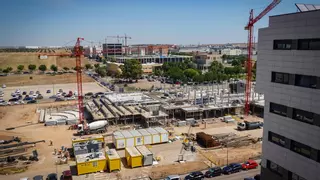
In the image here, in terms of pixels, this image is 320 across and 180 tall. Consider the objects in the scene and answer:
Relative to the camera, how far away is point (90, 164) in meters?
16.6

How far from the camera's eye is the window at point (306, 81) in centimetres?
897

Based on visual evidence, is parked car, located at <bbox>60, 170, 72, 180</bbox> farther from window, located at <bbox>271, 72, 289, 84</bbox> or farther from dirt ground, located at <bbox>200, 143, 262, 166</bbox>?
window, located at <bbox>271, 72, 289, 84</bbox>

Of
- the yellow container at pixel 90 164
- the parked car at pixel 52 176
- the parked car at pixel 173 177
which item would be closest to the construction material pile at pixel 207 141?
the parked car at pixel 173 177

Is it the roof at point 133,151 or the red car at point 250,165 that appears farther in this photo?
the roof at point 133,151

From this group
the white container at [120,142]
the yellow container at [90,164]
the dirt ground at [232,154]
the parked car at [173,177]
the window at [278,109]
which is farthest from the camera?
the white container at [120,142]

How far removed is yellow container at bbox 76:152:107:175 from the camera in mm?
16406

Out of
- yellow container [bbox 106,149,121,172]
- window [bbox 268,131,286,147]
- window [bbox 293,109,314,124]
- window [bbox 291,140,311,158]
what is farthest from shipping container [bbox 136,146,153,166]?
window [bbox 293,109,314,124]

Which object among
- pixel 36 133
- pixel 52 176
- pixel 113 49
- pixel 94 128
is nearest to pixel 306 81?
pixel 52 176

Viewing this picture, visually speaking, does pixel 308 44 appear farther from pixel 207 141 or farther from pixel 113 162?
Result: pixel 207 141

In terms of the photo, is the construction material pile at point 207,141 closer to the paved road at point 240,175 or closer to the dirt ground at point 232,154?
the dirt ground at point 232,154

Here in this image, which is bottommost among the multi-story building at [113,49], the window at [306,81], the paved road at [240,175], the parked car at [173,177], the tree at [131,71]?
the paved road at [240,175]

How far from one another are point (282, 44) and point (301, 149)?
3831mm

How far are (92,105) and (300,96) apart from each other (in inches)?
1046

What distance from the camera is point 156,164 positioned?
18.0 meters
